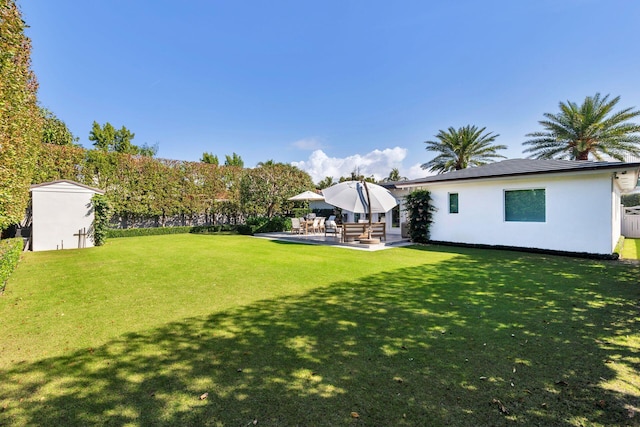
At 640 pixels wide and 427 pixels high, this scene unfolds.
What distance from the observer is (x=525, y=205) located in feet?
39.8

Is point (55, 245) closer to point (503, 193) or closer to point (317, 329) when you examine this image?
point (317, 329)

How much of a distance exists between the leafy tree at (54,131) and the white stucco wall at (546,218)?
1348 inches

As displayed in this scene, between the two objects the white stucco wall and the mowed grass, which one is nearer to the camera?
the mowed grass

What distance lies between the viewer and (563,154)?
22578mm

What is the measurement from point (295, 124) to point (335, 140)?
4378 millimetres

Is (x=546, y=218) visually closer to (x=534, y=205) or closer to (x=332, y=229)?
(x=534, y=205)

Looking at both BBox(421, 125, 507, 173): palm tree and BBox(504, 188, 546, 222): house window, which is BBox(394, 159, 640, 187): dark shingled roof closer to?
BBox(504, 188, 546, 222): house window

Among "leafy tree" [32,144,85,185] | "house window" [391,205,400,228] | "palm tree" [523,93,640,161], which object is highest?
"palm tree" [523,93,640,161]

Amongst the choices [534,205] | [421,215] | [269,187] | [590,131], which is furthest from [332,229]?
[590,131]

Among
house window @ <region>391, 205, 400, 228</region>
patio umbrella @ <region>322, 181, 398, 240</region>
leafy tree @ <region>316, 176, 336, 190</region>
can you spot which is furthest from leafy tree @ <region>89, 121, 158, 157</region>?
house window @ <region>391, 205, 400, 228</region>

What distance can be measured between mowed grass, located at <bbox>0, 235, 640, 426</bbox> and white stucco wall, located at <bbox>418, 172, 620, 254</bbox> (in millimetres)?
3978

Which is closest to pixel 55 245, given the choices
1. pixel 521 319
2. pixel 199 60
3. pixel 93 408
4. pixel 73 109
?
pixel 199 60

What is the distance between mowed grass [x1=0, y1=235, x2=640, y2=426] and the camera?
98.2 inches

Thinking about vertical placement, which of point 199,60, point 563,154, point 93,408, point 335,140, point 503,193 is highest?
point 199,60
